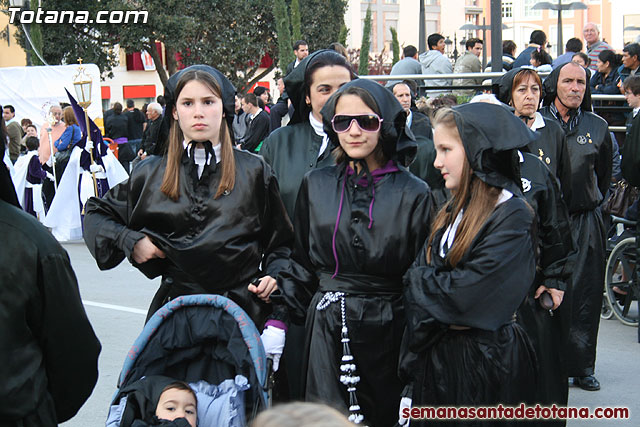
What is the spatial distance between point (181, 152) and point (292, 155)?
33.0 inches

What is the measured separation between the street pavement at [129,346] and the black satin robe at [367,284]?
2.44 metres

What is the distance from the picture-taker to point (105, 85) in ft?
157

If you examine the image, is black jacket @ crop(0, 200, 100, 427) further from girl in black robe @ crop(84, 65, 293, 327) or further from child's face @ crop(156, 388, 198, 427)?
girl in black robe @ crop(84, 65, 293, 327)

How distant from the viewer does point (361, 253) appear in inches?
155

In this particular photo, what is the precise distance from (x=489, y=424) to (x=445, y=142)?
1171mm

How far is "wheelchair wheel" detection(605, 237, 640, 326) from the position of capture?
8.20 metres

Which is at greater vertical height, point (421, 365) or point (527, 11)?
point (527, 11)

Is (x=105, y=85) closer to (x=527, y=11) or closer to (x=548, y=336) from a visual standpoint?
(x=548, y=336)

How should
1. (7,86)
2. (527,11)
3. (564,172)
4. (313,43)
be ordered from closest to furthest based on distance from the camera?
(564,172)
(7,86)
(313,43)
(527,11)

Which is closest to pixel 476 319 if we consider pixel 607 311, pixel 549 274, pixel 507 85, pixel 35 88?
pixel 549 274

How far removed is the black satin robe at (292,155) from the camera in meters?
4.93

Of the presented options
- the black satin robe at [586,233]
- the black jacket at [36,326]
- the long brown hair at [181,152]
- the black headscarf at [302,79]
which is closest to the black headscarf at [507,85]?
the black satin robe at [586,233]

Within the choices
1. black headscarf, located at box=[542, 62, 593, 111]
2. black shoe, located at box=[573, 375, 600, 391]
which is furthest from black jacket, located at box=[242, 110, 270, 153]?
black shoe, located at box=[573, 375, 600, 391]

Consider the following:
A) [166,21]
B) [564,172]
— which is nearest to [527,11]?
[166,21]
